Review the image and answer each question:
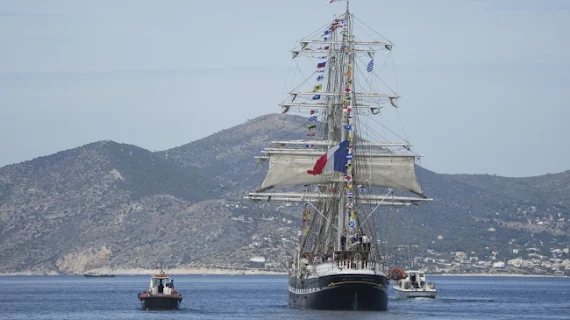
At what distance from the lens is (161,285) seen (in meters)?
106

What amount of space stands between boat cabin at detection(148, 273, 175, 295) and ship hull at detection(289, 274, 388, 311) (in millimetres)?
13177

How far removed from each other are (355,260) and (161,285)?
1856 cm

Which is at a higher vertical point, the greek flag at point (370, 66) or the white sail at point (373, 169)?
the greek flag at point (370, 66)

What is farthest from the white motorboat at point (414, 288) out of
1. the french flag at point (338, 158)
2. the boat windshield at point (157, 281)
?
the boat windshield at point (157, 281)

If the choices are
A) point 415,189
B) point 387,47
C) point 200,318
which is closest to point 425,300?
point 415,189

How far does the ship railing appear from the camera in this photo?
93938 mm

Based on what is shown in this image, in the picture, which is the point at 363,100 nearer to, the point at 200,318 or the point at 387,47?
the point at 387,47

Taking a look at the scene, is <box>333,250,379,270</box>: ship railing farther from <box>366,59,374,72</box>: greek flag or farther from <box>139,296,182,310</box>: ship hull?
<box>366,59,374,72</box>: greek flag

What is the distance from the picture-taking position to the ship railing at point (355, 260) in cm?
9394

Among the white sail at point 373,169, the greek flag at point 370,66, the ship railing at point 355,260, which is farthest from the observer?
the white sail at point 373,169

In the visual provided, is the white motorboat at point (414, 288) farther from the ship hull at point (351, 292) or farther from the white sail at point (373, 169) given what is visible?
the ship hull at point (351, 292)

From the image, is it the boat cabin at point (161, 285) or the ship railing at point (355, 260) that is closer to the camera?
the ship railing at point (355, 260)

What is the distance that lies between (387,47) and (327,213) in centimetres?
1429

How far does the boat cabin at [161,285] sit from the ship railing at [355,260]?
51.2 feet
